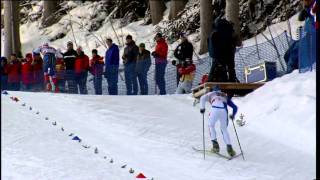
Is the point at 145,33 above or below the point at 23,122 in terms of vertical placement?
above

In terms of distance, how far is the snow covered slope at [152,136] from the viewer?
475 inches

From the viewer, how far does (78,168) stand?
12023 mm

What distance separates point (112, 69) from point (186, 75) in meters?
2.12

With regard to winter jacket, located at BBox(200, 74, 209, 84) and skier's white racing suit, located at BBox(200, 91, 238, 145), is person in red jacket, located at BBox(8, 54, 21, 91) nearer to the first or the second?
winter jacket, located at BBox(200, 74, 209, 84)

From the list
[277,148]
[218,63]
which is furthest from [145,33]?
[277,148]

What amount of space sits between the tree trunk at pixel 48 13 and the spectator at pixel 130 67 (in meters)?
16.7

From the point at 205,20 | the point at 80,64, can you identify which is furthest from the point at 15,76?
the point at 205,20

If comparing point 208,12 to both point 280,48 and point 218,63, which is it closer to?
point 280,48

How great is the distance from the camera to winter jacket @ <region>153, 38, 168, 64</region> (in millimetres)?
19516

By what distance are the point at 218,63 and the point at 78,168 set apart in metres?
7.00

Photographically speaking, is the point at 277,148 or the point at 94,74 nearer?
the point at 277,148

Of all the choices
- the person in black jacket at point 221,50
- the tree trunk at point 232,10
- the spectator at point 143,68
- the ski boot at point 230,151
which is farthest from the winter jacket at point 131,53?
the ski boot at point 230,151

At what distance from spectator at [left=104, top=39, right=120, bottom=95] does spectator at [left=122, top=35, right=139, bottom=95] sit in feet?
1.07

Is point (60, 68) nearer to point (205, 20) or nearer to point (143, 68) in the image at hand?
point (143, 68)
